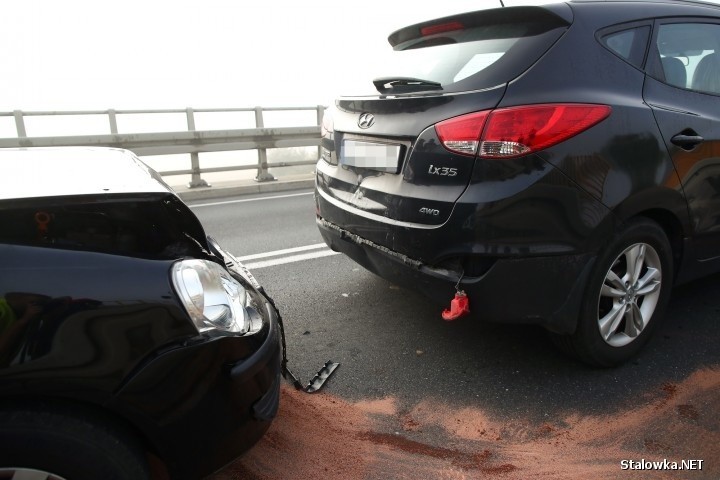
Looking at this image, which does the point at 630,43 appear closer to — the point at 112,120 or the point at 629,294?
the point at 629,294

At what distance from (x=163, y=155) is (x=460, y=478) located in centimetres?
850

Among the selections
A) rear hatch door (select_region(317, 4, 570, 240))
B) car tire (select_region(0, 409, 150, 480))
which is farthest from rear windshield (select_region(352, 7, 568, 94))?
car tire (select_region(0, 409, 150, 480))

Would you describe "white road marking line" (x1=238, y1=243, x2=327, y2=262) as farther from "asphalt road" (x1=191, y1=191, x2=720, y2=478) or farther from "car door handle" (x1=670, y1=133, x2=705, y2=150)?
"car door handle" (x1=670, y1=133, x2=705, y2=150)

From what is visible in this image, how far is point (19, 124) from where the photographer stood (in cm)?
870

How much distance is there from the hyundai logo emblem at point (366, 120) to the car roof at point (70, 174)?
45.8 inches

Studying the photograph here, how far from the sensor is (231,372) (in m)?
1.67

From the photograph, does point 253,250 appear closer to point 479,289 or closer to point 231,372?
point 479,289

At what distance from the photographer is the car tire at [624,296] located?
255cm

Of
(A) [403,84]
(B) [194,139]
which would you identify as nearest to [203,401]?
(A) [403,84]

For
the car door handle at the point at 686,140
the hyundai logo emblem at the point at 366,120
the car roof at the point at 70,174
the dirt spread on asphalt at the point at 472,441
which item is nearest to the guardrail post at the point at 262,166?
the hyundai logo emblem at the point at 366,120

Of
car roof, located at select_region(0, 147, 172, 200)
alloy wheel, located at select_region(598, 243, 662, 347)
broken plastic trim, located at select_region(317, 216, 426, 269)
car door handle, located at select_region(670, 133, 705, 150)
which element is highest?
car roof, located at select_region(0, 147, 172, 200)

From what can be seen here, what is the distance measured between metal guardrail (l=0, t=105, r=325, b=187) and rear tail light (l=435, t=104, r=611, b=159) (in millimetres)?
7829

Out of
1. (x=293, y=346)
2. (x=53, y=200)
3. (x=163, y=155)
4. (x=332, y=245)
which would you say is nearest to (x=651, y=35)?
(x=332, y=245)

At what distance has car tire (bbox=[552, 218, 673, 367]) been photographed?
2551 millimetres
